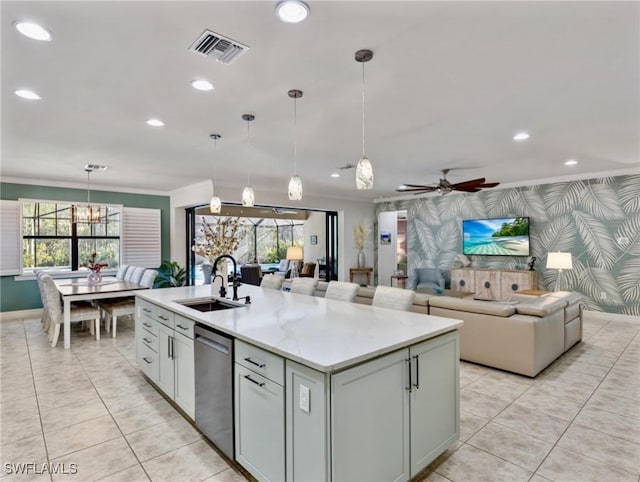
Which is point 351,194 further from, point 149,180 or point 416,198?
A: point 149,180

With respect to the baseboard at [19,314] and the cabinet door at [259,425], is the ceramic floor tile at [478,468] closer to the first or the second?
the cabinet door at [259,425]

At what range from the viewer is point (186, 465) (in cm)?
218

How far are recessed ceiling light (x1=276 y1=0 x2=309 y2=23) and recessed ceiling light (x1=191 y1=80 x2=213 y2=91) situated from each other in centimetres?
101

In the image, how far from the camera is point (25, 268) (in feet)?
21.3

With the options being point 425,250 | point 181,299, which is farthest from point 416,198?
point 181,299

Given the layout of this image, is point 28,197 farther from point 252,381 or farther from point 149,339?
point 252,381

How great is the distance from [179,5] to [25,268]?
23.1 ft

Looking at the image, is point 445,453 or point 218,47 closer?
point 218,47

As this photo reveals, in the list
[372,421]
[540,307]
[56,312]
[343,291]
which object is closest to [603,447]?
[540,307]

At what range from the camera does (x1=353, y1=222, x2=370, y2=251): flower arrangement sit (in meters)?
9.29

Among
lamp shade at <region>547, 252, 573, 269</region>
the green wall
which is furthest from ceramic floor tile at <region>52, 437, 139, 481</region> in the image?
lamp shade at <region>547, 252, 573, 269</region>

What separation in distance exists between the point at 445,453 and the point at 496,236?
5.97 m

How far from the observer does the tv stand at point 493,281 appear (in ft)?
21.7

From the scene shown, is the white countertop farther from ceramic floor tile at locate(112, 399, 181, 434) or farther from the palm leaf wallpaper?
the palm leaf wallpaper
